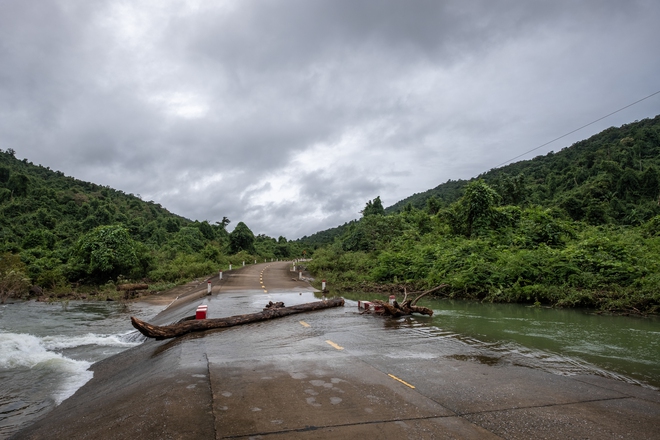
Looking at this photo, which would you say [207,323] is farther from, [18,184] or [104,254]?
→ [18,184]

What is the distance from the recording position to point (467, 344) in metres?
8.90

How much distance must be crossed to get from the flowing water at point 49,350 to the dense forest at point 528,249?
1350 centimetres

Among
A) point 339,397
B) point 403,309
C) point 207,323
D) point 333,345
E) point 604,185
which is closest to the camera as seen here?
point 339,397

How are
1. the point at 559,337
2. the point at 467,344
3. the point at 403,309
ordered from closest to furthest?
1. the point at 467,344
2. the point at 559,337
3. the point at 403,309

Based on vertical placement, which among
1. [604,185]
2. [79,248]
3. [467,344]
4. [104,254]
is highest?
[604,185]

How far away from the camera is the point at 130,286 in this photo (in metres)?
24.1

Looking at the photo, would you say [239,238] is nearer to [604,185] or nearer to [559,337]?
[604,185]

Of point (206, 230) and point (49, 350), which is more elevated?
point (206, 230)

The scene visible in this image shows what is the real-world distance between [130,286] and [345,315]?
16831 mm

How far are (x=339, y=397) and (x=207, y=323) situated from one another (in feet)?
20.2

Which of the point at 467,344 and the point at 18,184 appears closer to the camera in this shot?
the point at 467,344

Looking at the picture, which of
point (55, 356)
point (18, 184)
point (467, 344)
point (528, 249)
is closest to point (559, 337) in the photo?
point (467, 344)

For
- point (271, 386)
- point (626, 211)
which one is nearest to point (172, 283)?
point (271, 386)

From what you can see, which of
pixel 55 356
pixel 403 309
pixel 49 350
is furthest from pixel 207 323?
pixel 403 309
